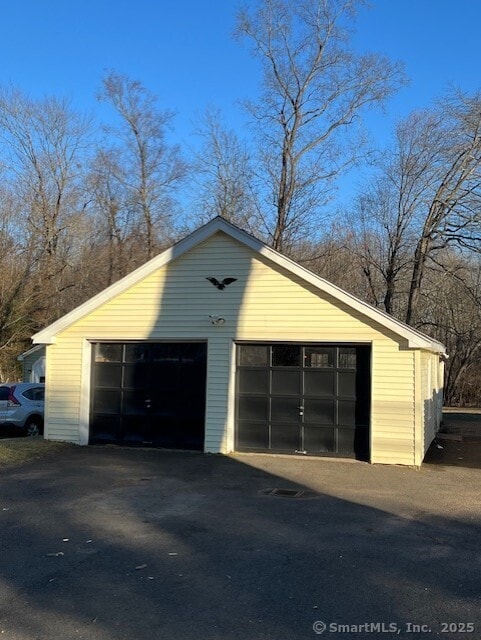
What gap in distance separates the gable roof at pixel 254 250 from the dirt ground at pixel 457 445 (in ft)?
8.17

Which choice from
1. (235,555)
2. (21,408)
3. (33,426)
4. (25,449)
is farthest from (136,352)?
(235,555)

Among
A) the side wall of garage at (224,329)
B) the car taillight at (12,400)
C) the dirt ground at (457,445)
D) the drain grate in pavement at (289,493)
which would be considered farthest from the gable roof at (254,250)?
the drain grate in pavement at (289,493)

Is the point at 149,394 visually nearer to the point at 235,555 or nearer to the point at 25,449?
the point at 25,449

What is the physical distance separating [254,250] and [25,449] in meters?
6.58

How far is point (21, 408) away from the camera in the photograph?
1644 cm

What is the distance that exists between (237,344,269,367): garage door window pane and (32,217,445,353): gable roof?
6.11ft

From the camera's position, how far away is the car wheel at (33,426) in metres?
16.7

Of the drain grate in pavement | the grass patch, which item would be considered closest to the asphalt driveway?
the drain grate in pavement

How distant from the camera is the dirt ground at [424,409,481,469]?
13.0m

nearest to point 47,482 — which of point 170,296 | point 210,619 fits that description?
point 170,296

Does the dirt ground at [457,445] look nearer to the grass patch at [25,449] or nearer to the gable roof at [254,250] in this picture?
the gable roof at [254,250]

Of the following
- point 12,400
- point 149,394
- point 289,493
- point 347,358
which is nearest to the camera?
point 289,493

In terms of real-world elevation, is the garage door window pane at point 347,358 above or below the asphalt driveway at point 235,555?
above

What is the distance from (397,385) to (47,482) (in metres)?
6.97
